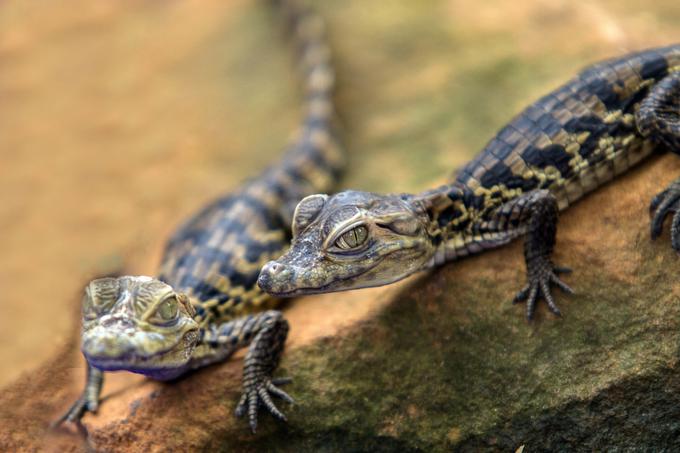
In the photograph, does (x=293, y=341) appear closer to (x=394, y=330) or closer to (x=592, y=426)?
(x=394, y=330)

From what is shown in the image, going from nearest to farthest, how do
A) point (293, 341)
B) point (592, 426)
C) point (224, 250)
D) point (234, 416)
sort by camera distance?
point (592, 426), point (234, 416), point (293, 341), point (224, 250)

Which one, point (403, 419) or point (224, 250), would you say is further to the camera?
point (224, 250)

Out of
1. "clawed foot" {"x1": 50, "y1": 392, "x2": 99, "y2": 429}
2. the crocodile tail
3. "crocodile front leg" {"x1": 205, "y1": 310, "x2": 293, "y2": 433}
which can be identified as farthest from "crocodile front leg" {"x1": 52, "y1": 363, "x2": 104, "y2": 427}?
the crocodile tail

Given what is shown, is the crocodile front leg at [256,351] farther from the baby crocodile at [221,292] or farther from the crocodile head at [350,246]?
the crocodile head at [350,246]

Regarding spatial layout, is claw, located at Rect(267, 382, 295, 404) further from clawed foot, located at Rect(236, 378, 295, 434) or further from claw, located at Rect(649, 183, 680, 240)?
claw, located at Rect(649, 183, 680, 240)

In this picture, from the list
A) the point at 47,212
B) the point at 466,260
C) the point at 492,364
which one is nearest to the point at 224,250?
the point at 466,260

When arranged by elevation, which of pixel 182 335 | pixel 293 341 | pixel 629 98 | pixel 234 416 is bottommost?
pixel 234 416

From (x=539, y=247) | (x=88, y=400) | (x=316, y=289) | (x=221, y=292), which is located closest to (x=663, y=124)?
(x=539, y=247)

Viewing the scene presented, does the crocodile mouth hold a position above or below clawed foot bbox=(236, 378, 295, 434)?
above
